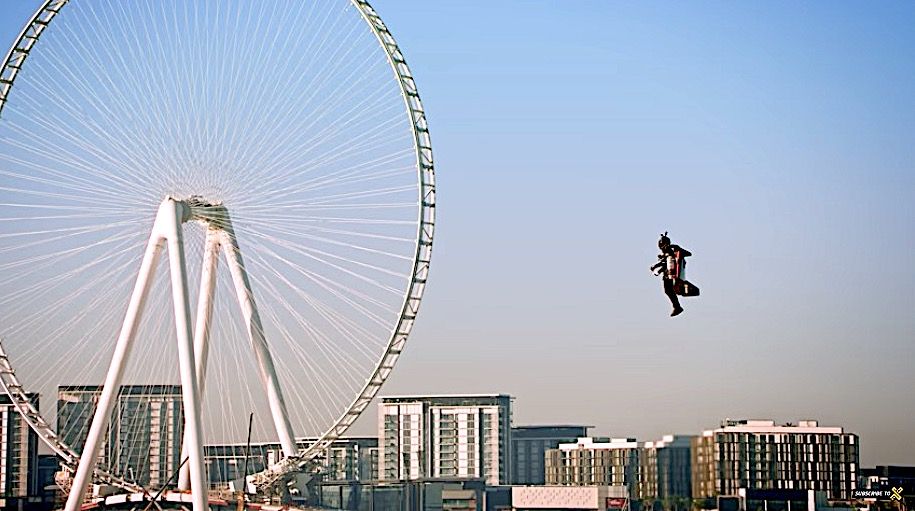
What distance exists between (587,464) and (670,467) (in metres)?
96.4

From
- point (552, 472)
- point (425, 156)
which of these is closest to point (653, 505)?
point (425, 156)

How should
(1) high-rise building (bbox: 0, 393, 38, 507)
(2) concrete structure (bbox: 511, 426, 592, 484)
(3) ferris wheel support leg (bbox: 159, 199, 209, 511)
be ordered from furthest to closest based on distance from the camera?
(2) concrete structure (bbox: 511, 426, 592, 484) → (1) high-rise building (bbox: 0, 393, 38, 507) → (3) ferris wheel support leg (bbox: 159, 199, 209, 511)

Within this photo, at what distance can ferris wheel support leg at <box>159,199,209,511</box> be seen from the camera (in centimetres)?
4497

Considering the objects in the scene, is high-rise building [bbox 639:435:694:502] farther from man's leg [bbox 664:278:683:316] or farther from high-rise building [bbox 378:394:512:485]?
high-rise building [bbox 378:394:512:485]

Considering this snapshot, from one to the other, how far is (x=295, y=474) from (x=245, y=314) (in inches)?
354

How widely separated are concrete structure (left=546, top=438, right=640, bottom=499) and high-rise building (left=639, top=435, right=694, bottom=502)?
6739 cm

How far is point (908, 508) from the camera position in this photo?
10231 centimetres

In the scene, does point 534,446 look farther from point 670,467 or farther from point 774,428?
point 670,467

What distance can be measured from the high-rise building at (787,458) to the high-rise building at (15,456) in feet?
Result: 162

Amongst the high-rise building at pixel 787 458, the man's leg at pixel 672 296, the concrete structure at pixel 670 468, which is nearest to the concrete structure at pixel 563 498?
the high-rise building at pixel 787 458

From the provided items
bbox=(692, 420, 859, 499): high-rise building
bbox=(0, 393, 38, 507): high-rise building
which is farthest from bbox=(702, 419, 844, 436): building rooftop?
bbox=(0, 393, 38, 507): high-rise building

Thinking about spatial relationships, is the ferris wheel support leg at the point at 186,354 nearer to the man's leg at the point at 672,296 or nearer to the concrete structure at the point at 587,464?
the man's leg at the point at 672,296

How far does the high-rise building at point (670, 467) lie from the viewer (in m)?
31.5

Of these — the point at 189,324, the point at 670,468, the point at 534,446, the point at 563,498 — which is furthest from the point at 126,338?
the point at 534,446
